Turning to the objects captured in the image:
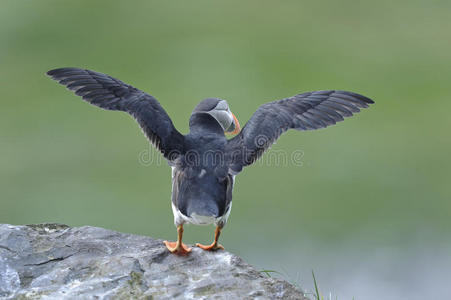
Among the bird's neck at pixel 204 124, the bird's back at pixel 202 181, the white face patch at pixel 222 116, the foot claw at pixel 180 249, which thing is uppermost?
the white face patch at pixel 222 116

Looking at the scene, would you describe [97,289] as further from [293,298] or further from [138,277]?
[293,298]

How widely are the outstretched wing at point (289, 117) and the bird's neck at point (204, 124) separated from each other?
24 cm

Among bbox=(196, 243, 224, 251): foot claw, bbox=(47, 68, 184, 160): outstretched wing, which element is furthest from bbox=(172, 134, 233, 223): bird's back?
bbox=(196, 243, 224, 251): foot claw

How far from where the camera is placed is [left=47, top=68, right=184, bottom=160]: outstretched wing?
19.5ft

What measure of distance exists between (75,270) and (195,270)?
3.59 feet

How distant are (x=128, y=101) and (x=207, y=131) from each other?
0.91 meters

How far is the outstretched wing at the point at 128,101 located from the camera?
19.5 ft

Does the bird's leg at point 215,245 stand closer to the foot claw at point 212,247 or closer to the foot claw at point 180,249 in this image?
the foot claw at point 212,247

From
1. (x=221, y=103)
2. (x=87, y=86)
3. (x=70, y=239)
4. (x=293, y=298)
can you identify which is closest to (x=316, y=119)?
(x=221, y=103)

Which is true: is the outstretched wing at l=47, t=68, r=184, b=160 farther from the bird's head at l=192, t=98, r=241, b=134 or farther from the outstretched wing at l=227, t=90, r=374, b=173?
the outstretched wing at l=227, t=90, r=374, b=173

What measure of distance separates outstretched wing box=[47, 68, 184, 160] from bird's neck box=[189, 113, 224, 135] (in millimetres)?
258

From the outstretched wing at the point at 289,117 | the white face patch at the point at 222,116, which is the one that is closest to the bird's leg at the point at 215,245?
the outstretched wing at the point at 289,117

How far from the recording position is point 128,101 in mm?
6168

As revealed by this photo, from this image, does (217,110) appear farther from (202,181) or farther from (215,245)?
(215,245)
